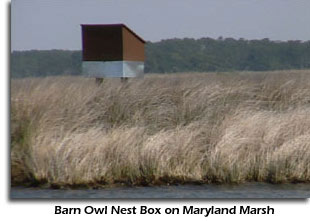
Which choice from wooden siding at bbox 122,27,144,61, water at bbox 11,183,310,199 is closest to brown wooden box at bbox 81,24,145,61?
wooden siding at bbox 122,27,144,61

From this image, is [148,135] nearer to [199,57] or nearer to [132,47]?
[132,47]

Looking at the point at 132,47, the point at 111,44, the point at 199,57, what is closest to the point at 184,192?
the point at 132,47

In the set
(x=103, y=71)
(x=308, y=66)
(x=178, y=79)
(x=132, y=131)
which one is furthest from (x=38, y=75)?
(x=308, y=66)

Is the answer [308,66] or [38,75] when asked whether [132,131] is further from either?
[308,66]

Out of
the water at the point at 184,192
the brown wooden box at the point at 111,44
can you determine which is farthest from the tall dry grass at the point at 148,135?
the brown wooden box at the point at 111,44

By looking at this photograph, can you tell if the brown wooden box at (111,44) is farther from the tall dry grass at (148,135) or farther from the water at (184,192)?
the water at (184,192)

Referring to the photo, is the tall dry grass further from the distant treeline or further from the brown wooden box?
the brown wooden box

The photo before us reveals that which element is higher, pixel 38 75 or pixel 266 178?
pixel 38 75
